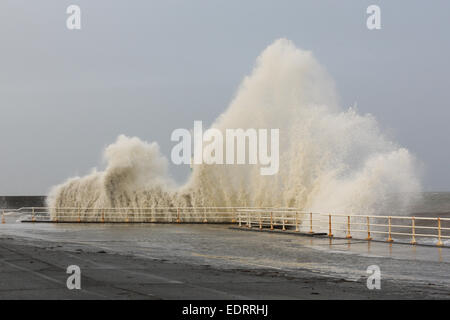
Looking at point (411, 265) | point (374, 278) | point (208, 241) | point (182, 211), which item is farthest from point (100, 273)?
point (182, 211)

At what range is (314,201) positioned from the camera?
38406 millimetres

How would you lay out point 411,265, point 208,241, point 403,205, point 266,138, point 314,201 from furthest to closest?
Answer: point 403,205 < point 266,138 < point 314,201 < point 208,241 < point 411,265

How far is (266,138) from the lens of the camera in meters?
43.8

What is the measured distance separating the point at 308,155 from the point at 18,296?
107ft

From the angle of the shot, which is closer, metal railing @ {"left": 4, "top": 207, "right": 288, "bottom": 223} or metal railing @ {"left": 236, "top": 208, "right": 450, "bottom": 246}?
metal railing @ {"left": 236, "top": 208, "right": 450, "bottom": 246}

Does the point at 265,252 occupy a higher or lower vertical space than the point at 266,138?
lower

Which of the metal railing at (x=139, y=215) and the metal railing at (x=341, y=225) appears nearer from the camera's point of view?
the metal railing at (x=341, y=225)

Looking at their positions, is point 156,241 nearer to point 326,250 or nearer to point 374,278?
point 326,250

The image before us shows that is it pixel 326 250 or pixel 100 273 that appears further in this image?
pixel 326 250

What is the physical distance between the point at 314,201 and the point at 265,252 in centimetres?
1992

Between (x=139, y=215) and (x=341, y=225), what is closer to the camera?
(x=341, y=225)

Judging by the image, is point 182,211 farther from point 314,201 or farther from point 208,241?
point 208,241
